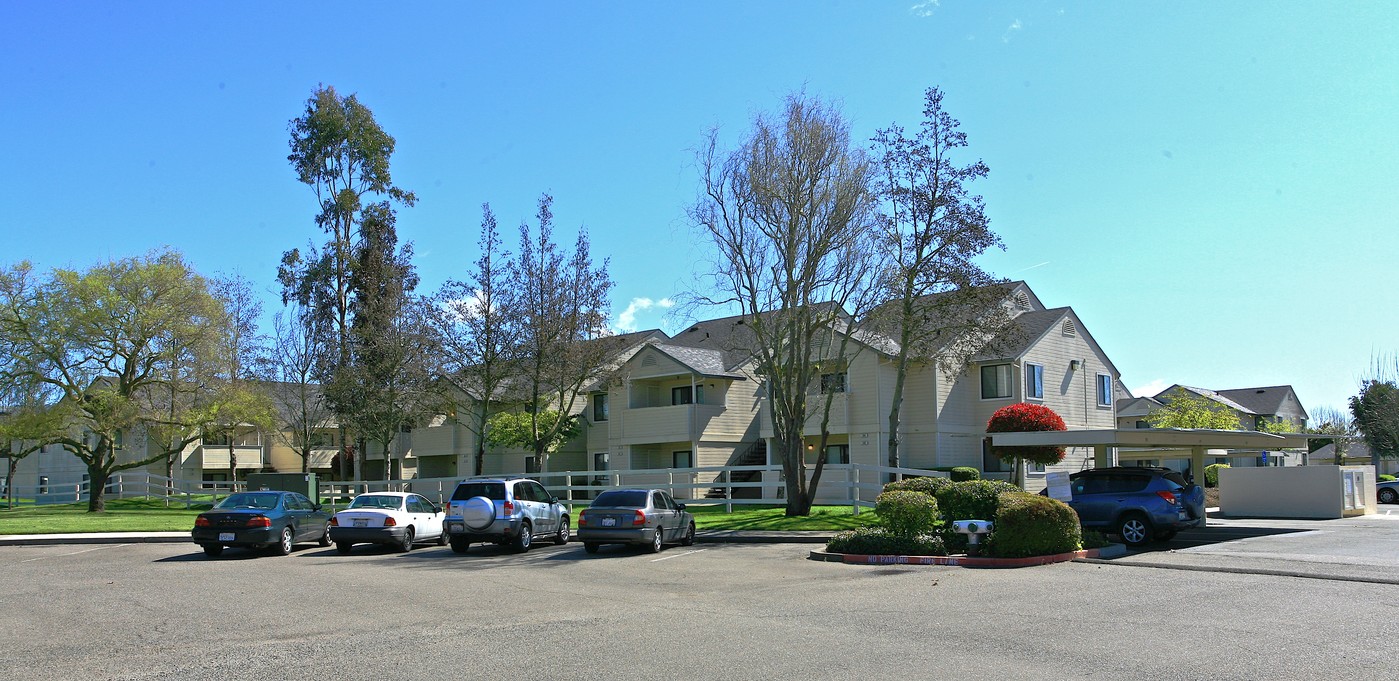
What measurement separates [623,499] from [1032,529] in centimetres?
810

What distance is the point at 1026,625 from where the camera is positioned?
10.6m

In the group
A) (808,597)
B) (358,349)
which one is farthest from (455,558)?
(358,349)

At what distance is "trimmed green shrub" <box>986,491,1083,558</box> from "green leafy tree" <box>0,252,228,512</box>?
31779 mm

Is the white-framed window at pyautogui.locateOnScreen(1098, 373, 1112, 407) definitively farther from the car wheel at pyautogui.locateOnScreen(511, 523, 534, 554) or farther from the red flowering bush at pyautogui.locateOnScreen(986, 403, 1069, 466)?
the car wheel at pyautogui.locateOnScreen(511, 523, 534, 554)

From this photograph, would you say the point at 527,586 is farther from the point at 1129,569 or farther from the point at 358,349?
the point at 358,349

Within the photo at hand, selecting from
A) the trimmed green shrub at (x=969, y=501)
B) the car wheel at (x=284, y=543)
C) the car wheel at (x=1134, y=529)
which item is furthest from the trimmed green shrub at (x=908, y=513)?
the car wheel at (x=284, y=543)

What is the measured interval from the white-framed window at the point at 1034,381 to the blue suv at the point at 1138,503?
1847cm

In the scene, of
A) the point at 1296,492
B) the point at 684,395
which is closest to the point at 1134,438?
the point at 1296,492

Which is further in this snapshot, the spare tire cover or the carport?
the carport

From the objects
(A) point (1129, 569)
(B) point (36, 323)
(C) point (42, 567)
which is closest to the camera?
(A) point (1129, 569)

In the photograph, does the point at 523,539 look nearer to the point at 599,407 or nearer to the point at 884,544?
the point at 884,544

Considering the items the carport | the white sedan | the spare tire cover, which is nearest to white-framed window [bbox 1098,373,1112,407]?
the carport

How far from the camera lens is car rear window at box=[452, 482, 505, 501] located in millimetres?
21703

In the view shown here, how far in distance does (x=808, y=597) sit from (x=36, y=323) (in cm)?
3499
